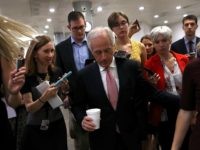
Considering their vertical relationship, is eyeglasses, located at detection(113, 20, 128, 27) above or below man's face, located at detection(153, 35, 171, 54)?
above

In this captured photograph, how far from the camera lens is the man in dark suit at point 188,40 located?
15.0 feet

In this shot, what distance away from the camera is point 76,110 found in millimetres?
2428

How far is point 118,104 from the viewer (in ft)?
7.54

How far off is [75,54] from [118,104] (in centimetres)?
172

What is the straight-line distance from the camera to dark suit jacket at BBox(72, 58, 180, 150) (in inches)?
90.1

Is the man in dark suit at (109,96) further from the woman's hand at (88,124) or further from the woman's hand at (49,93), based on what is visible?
the woman's hand at (49,93)

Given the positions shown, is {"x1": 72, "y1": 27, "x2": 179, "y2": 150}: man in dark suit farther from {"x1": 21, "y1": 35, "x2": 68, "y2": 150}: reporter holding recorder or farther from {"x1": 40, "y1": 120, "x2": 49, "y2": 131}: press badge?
{"x1": 40, "y1": 120, "x2": 49, "y2": 131}: press badge

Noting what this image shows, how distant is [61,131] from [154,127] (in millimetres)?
836

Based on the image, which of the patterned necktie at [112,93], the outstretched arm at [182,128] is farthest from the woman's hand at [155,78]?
the outstretched arm at [182,128]

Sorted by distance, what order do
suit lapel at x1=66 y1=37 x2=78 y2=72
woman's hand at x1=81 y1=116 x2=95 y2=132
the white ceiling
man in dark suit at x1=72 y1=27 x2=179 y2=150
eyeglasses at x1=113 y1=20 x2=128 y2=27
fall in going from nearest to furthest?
woman's hand at x1=81 y1=116 x2=95 y2=132
man in dark suit at x1=72 y1=27 x2=179 y2=150
eyeglasses at x1=113 y1=20 x2=128 y2=27
suit lapel at x1=66 y1=37 x2=78 y2=72
the white ceiling

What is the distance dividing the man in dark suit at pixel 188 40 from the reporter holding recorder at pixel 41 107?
6.90ft

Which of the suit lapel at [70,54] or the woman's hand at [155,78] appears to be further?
the suit lapel at [70,54]

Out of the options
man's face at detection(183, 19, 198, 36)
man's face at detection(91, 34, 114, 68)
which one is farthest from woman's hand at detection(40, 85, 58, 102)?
man's face at detection(183, 19, 198, 36)

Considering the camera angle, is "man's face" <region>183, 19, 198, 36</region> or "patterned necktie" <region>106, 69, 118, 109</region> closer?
"patterned necktie" <region>106, 69, 118, 109</region>
